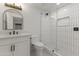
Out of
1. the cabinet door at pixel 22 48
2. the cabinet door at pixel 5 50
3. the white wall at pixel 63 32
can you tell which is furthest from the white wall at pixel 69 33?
the cabinet door at pixel 5 50

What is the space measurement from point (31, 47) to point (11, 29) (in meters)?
0.53

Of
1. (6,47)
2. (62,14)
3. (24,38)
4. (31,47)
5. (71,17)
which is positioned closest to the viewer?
(6,47)

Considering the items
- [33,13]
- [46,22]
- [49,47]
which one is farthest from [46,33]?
[33,13]

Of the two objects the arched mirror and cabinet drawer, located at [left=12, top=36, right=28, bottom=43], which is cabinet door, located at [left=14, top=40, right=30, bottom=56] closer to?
cabinet drawer, located at [left=12, top=36, right=28, bottom=43]

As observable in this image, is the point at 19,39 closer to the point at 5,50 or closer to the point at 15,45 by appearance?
the point at 15,45

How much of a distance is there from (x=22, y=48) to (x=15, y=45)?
0.19 m

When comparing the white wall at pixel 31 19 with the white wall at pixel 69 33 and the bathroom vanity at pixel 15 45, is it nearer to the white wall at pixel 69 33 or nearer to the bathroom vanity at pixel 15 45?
the bathroom vanity at pixel 15 45

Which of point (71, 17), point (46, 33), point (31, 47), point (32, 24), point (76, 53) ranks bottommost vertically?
point (76, 53)

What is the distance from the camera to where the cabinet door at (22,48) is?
1.50 metres

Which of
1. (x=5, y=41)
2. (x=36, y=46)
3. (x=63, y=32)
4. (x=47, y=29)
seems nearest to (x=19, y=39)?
(x=5, y=41)

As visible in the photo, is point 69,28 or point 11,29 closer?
point 11,29

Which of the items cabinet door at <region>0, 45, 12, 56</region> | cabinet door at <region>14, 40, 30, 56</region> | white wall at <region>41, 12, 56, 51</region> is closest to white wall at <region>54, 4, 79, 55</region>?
white wall at <region>41, 12, 56, 51</region>

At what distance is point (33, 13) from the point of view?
1656 mm

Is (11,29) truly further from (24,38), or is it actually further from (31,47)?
(31,47)
